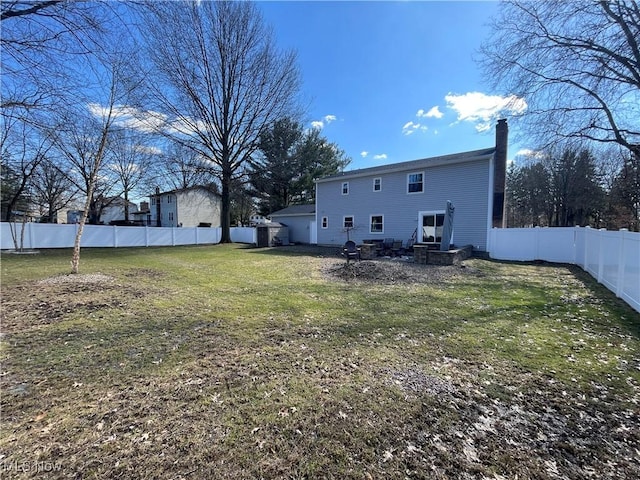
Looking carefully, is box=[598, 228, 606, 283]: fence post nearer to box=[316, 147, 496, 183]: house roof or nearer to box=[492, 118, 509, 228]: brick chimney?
box=[492, 118, 509, 228]: brick chimney

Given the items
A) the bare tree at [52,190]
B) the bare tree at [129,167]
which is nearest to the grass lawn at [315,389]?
the bare tree at [129,167]

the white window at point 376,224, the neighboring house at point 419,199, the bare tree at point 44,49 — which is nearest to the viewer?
the bare tree at point 44,49

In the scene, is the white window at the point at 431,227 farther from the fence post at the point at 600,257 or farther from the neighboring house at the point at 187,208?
the neighboring house at the point at 187,208

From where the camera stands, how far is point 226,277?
873 centimetres

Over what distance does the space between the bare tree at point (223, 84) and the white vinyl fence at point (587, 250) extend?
54.5 feet

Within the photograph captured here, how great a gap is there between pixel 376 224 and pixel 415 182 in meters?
3.49

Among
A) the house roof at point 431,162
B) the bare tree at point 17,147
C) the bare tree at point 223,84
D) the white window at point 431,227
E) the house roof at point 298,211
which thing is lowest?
the white window at point 431,227

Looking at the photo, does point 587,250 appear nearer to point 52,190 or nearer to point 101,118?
point 101,118

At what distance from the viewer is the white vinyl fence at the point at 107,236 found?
1630cm

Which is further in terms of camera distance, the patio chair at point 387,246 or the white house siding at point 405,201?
the patio chair at point 387,246

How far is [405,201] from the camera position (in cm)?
1714

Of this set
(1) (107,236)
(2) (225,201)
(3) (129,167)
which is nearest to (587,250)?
(2) (225,201)

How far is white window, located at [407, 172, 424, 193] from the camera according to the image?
16.5 metres

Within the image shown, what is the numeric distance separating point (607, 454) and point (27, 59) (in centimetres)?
830
